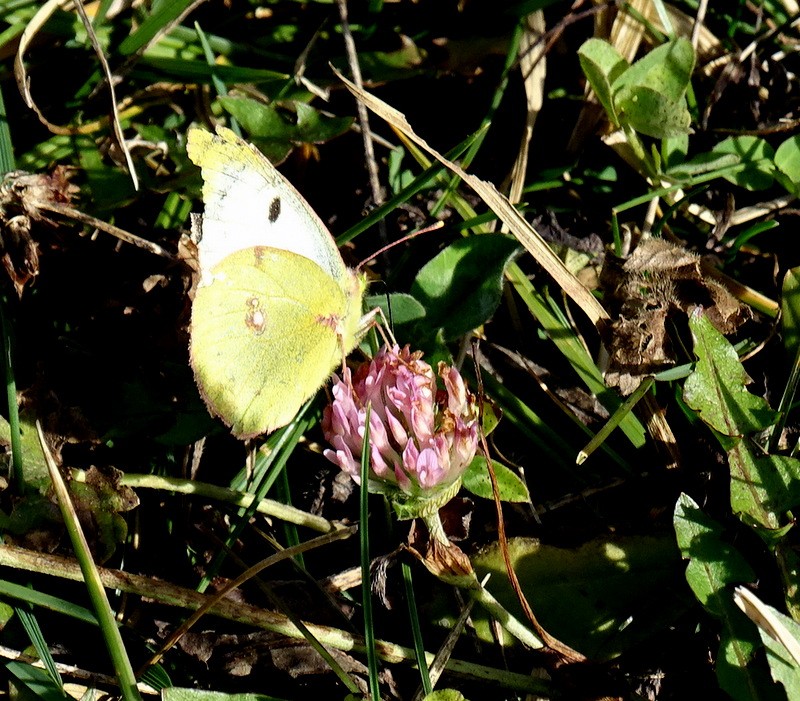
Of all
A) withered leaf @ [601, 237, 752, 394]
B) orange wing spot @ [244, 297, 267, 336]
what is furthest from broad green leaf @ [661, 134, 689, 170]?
orange wing spot @ [244, 297, 267, 336]

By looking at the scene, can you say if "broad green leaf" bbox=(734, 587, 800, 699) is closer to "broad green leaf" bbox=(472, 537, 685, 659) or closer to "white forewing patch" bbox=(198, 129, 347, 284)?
"broad green leaf" bbox=(472, 537, 685, 659)

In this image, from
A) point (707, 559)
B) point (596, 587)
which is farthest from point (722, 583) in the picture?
point (596, 587)

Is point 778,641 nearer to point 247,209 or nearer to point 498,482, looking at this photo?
point 498,482

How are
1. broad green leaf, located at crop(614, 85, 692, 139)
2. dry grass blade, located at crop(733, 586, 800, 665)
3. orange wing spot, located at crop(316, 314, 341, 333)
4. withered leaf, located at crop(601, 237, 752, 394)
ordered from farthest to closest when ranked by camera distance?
broad green leaf, located at crop(614, 85, 692, 139)
withered leaf, located at crop(601, 237, 752, 394)
orange wing spot, located at crop(316, 314, 341, 333)
dry grass blade, located at crop(733, 586, 800, 665)

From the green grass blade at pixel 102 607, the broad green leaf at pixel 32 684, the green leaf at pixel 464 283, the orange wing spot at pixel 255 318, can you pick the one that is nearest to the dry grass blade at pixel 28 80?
the orange wing spot at pixel 255 318

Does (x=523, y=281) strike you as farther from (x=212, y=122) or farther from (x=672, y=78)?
(x=212, y=122)

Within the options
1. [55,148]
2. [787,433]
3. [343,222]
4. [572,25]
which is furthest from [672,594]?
[55,148]
